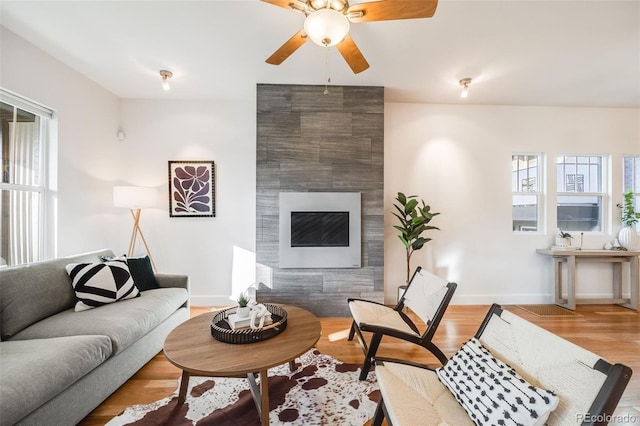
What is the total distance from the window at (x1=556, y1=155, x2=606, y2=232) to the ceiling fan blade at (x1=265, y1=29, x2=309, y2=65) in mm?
4050

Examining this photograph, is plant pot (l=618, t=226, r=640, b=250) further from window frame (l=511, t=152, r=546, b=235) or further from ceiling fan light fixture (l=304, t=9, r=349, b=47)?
ceiling fan light fixture (l=304, t=9, r=349, b=47)

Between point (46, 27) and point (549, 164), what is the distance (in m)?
Answer: 5.79

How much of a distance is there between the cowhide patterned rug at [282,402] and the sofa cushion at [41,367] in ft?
1.37

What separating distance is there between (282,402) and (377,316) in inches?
37.4

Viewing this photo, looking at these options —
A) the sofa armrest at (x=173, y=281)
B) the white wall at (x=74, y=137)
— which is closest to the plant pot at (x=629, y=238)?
the sofa armrest at (x=173, y=281)

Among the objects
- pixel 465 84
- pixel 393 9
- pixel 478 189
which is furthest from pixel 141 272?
pixel 478 189

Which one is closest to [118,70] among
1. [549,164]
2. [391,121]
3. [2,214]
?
[2,214]

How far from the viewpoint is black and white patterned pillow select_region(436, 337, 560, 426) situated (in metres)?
0.96

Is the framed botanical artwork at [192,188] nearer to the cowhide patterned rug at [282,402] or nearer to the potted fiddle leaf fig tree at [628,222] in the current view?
the cowhide patterned rug at [282,402]

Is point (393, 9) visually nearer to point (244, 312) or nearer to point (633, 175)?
point (244, 312)

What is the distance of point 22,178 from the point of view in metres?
2.46

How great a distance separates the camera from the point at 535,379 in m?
1.10

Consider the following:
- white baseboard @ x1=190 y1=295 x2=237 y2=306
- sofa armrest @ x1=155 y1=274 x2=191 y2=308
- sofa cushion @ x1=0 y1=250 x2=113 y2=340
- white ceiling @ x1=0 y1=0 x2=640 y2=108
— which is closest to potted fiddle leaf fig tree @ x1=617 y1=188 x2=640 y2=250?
white ceiling @ x1=0 y1=0 x2=640 y2=108

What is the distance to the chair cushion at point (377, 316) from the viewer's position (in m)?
2.02
